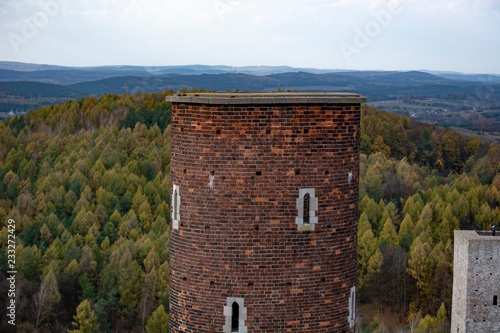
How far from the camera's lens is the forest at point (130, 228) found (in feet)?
219

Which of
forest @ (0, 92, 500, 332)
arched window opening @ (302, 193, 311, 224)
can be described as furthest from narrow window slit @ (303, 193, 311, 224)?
forest @ (0, 92, 500, 332)

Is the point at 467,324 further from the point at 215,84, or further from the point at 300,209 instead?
the point at 215,84

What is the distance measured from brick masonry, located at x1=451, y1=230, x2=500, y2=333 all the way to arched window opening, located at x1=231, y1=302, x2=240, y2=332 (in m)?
43.8

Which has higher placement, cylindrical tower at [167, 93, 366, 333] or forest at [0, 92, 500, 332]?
cylindrical tower at [167, 93, 366, 333]

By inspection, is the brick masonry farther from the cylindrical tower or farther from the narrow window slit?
the narrow window slit

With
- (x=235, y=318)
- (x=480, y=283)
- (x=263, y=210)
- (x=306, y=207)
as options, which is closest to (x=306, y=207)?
(x=306, y=207)

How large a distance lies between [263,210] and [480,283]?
45514 millimetres

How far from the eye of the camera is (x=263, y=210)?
12898mm

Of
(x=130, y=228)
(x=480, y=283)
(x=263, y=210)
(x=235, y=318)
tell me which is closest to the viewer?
(x=263, y=210)

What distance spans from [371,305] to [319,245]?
234 ft

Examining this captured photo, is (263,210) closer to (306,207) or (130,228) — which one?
(306,207)

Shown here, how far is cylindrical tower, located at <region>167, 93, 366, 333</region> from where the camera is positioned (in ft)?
42.3

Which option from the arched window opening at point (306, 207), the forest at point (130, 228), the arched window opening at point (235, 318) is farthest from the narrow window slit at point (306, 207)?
the forest at point (130, 228)

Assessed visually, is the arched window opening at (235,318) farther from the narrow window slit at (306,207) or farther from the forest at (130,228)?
the forest at (130,228)
